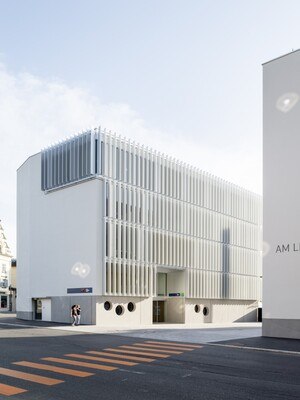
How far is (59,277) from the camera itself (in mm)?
42812

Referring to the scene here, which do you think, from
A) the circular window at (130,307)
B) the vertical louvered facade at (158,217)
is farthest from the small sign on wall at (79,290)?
the circular window at (130,307)

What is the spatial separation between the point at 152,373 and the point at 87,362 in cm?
295

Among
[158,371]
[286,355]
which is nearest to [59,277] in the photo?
[286,355]

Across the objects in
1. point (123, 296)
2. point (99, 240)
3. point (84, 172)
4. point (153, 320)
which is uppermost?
point (84, 172)

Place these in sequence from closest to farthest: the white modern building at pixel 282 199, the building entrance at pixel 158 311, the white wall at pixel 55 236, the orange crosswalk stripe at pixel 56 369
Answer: the orange crosswalk stripe at pixel 56 369, the white modern building at pixel 282 199, the white wall at pixel 55 236, the building entrance at pixel 158 311

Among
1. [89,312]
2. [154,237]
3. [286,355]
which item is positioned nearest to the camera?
[286,355]

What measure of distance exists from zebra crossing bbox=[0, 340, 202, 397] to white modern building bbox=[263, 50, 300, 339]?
7.71m

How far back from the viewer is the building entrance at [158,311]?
4819 cm

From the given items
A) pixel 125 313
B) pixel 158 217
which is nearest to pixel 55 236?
pixel 125 313

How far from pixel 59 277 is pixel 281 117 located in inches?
992

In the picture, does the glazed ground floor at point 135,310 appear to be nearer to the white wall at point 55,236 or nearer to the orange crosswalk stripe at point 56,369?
the white wall at point 55,236

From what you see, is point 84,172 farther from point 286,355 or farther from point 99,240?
point 286,355

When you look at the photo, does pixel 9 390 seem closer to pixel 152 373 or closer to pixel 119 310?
pixel 152 373

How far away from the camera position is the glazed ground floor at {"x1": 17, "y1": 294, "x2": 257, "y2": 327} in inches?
1537
